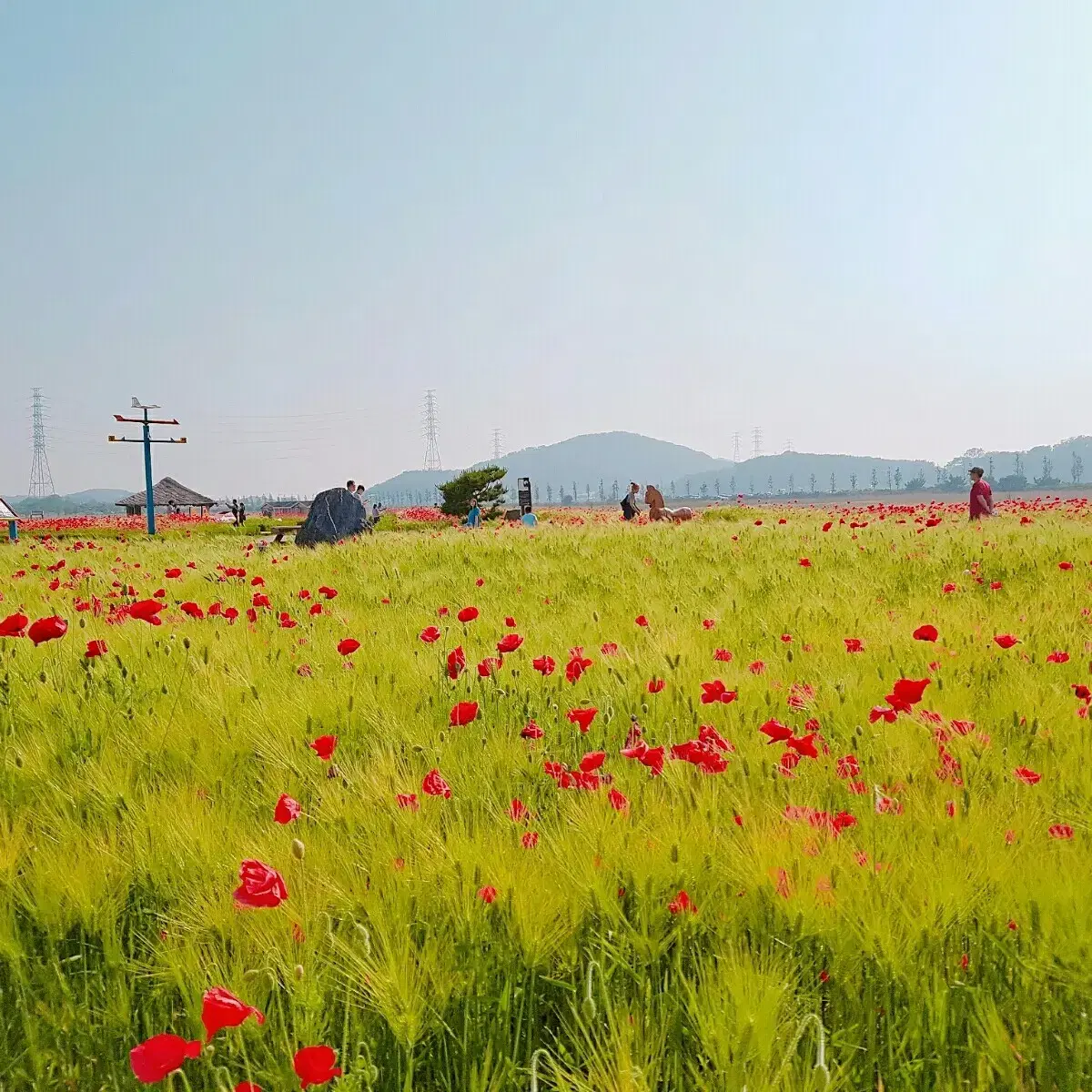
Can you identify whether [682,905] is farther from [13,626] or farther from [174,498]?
[174,498]

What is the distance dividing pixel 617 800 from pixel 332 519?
1561cm

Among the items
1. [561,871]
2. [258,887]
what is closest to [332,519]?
[561,871]

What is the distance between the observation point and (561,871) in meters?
1.83

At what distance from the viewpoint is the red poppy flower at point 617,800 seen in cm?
206

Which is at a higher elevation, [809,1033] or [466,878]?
[466,878]

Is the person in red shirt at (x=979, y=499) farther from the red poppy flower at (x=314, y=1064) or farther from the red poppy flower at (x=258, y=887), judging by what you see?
the red poppy flower at (x=314, y=1064)

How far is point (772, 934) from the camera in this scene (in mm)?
1640

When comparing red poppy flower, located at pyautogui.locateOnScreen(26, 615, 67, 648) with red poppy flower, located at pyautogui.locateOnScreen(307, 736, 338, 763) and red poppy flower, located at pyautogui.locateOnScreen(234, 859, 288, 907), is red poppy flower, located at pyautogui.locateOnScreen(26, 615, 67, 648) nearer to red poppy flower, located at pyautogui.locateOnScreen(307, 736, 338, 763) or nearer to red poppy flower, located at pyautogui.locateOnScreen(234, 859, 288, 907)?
red poppy flower, located at pyautogui.locateOnScreen(307, 736, 338, 763)

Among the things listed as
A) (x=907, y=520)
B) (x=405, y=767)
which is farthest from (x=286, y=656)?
(x=907, y=520)

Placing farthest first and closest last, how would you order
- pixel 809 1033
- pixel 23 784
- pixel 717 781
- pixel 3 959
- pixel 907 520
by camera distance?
1. pixel 907 520
2. pixel 23 784
3. pixel 717 781
4. pixel 3 959
5. pixel 809 1033

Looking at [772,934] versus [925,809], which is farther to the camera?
[925,809]

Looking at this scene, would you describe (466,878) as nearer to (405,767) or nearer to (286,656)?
(405,767)

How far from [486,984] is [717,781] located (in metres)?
1.05

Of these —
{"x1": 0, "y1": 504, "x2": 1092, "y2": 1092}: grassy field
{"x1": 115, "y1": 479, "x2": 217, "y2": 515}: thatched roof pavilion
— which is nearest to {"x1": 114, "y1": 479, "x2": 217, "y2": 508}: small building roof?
{"x1": 115, "y1": 479, "x2": 217, "y2": 515}: thatched roof pavilion
